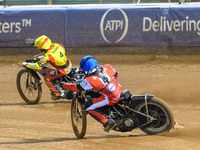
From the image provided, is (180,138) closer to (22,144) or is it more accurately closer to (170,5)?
(22,144)

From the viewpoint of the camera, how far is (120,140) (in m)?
8.11

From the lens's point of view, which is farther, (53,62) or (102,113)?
(53,62)

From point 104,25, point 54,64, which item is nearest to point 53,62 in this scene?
point 54,64

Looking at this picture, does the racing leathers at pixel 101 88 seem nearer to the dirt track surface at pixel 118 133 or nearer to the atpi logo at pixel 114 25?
the dirt track surface at pixel 118 133

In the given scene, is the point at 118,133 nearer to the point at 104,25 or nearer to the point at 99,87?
the point at 99,87

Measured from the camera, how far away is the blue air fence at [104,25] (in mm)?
15633

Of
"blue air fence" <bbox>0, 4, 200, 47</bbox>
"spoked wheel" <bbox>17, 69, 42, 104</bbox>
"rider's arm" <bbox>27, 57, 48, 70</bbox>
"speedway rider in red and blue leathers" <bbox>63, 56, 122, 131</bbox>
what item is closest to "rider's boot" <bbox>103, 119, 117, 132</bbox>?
"speedway rider in red and blue leathers" <bbox>63, 56, 122, 131</bbox>

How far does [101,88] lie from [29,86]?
4253 mm

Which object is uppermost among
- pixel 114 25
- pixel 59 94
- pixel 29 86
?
pixel 114 25

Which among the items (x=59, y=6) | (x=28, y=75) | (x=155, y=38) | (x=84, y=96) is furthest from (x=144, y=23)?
(x=84, y=96)

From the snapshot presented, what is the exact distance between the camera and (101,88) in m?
8.06

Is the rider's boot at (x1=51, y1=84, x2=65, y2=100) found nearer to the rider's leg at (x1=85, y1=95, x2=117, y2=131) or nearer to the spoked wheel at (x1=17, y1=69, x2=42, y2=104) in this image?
the spoked wheel at (x1=17, y1=69, x2=42, y2=104)

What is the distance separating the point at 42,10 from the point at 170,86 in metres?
5.86

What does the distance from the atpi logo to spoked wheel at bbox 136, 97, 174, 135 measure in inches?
317
